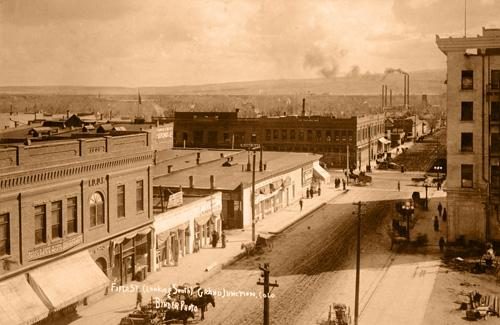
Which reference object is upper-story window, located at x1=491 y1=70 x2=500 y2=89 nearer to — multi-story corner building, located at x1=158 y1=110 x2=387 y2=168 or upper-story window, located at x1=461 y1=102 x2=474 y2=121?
upper-story window, located at x1=461 y1=102 x2=474 y2=121

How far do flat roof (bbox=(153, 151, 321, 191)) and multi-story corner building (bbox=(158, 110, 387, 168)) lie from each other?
23.2 m

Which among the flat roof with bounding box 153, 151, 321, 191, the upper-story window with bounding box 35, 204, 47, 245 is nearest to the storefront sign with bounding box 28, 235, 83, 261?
the upper-story window with bounding box 35, 204, 47, 245

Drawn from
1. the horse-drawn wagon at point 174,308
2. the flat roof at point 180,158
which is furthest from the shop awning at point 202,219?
the horse-drawn wagon at point 174,308

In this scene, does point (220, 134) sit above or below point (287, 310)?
above

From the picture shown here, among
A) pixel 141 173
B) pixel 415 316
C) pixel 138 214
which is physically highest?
pixel 141 173

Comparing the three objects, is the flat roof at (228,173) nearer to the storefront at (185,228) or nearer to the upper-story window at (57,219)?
the storefront at (185,228)

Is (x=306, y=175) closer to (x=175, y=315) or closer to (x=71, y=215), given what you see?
(x=71, y=215)

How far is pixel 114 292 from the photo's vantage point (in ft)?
115

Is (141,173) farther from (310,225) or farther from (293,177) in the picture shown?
(293,177)

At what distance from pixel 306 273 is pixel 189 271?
7.32m

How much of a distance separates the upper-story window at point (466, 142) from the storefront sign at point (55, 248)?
1171 inches

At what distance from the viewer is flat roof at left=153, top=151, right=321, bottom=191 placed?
183ft

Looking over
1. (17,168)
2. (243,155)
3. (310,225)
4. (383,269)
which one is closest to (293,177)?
(243,155)

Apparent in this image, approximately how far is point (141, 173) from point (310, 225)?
21844 mm
